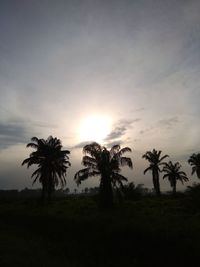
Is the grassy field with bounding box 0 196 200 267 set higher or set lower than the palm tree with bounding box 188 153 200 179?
lower

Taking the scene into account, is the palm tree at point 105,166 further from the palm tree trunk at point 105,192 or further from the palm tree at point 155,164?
the palm tree at point 155,164

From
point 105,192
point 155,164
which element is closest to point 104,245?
point 105,192

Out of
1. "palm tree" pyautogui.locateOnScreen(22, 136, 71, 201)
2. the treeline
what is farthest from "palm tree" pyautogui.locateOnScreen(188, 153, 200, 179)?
"palm tree" pyautogui.locateOnScreen(22, 136, 71, 201)

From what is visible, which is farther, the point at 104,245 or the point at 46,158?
the point at 46,158

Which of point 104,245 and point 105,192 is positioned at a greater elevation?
point 105,192

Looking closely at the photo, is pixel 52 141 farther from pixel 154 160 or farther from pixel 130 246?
pixel 130 246

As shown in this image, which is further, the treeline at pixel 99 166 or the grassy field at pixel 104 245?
the treeline at pixel 99 166

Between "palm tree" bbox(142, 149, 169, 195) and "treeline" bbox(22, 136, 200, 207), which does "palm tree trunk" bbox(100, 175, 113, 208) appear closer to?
"treeline" bbox(22, 136, 200, 207)

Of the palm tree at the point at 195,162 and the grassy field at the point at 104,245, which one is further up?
the palm tree at the point at 195,162

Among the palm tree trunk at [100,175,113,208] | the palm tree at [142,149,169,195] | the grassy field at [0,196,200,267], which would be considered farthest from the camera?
the palm tree at [142,149,169,195]

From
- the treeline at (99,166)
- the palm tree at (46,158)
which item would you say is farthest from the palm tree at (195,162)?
the palm tree at (46,158)

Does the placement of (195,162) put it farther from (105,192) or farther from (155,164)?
(105,192)

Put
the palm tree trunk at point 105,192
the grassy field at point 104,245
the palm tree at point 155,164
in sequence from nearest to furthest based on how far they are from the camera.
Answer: the grassy field at point 104,245 → the palm tree trunk at point 105,192 → the palm tree at point 155,164

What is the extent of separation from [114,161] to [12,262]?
20.7m
